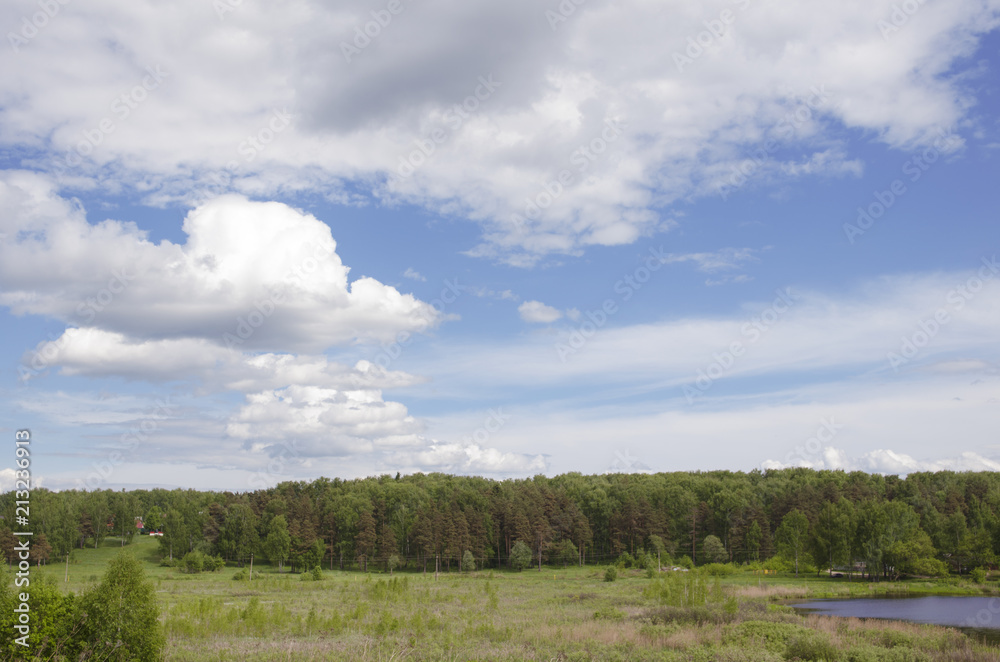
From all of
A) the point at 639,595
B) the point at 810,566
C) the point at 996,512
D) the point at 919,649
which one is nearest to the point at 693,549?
the point at 810,566

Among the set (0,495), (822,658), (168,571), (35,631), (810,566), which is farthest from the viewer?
(0,495)

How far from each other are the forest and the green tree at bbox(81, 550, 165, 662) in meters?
76.3

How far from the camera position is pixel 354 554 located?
353ft

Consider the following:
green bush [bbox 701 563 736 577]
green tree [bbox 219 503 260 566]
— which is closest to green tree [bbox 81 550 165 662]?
green bush [bbox 701 563 736 577]

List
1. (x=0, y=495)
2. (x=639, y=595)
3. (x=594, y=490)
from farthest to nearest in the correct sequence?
(x=0, y=495) < (x=594, y=490) < (x=639, y=595)

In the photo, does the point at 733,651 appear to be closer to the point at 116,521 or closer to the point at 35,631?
the point at 35,631

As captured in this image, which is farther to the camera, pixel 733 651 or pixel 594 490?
pixel 594 490

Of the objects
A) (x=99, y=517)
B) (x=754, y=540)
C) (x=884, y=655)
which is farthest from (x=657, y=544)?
(x=99, y=517)

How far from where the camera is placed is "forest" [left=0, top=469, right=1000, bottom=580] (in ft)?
274

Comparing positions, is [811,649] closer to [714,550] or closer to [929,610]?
[929,610]

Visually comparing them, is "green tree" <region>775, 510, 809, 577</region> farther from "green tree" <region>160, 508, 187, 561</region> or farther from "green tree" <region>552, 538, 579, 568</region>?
"green tree" <region>160, 508, 187, 561</region>

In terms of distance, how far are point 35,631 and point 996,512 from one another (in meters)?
113

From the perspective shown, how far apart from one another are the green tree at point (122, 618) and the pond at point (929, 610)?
136 feet

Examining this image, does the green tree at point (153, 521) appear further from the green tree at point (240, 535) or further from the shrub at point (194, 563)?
the shrub at point (194, 563)
